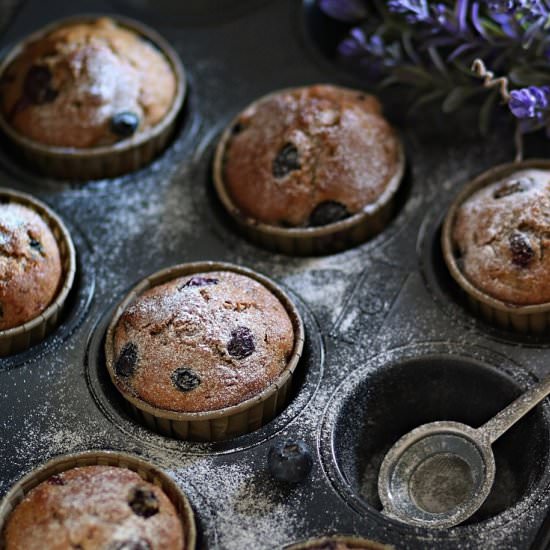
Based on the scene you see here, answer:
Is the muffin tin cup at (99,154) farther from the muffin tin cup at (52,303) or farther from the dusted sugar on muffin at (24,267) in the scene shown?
the dusted sugar on muffin at (24,267)

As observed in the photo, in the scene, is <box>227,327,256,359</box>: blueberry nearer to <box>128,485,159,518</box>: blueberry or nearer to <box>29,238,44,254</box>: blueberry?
<box>128,485,159,518</box>: blueberry

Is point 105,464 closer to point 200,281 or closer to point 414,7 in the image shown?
point 200,281

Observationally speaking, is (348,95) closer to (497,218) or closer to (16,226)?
(497,218)

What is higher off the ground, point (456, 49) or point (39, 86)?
point (456, 49)

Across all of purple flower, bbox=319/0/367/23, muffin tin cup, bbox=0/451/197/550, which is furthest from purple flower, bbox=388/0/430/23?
muffin tin cup, bbox=0/451/197/550

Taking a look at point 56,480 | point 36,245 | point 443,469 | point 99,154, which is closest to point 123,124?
point 99,154

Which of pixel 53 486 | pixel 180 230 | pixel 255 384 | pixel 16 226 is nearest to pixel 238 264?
pixel 180 230

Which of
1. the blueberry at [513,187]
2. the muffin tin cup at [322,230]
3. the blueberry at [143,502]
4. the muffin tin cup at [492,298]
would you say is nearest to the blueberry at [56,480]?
the blueberry at [143,502]
